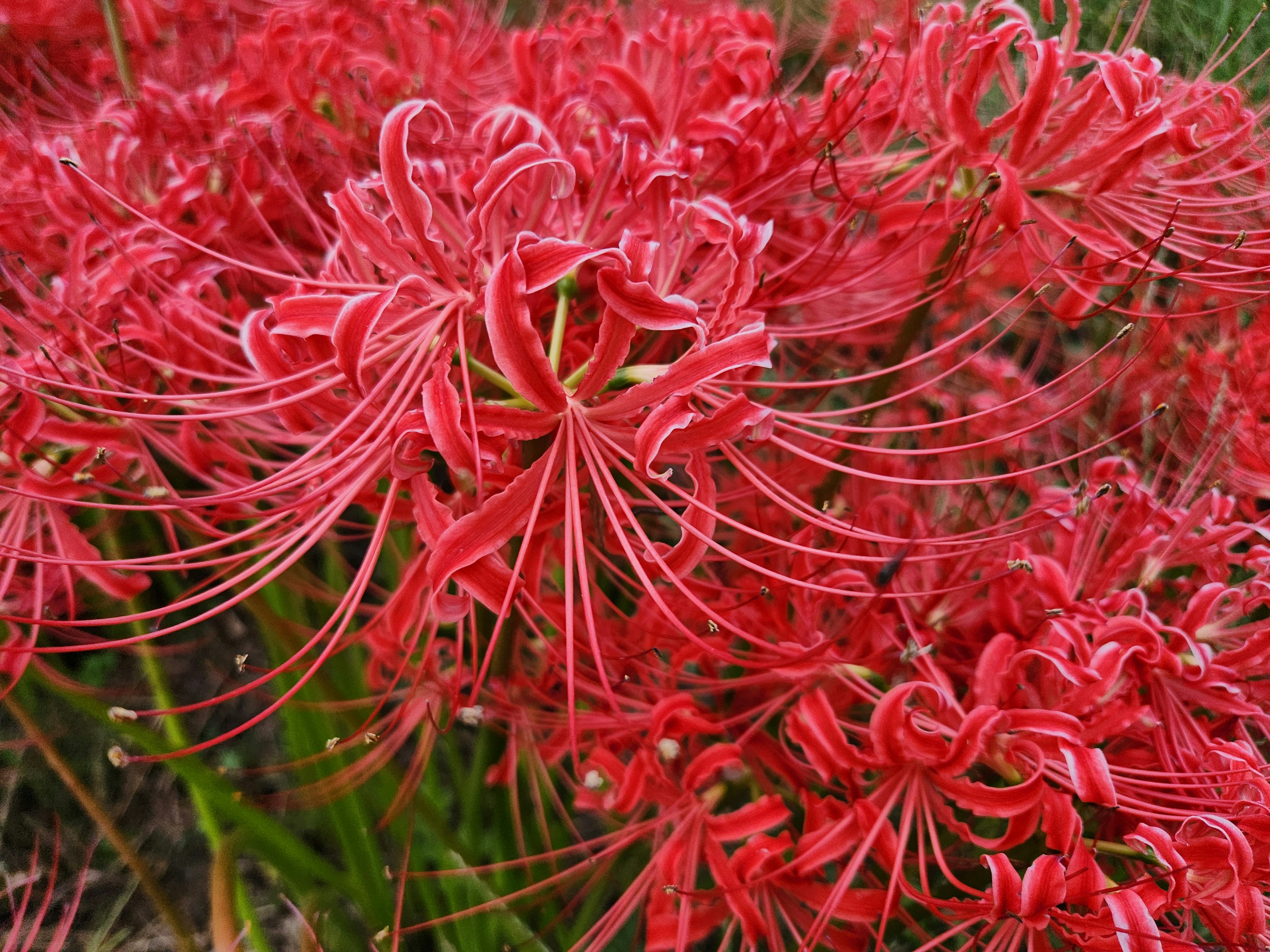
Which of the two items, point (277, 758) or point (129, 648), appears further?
point (277, 758)

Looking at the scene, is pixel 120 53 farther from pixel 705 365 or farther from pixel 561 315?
pixel 705 365

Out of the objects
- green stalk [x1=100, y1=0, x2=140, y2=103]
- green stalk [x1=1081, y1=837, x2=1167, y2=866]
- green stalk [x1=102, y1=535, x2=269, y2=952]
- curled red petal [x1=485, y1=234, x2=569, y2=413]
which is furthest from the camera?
green stalk [x1=100, y1=0, x2=140, y2=103]

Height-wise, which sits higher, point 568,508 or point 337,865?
point 568,508

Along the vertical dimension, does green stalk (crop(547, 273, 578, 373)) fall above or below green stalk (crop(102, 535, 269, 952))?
above

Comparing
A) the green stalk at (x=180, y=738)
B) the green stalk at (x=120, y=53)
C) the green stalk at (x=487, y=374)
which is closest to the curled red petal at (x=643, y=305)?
the green stalk at (x=487, y=374)

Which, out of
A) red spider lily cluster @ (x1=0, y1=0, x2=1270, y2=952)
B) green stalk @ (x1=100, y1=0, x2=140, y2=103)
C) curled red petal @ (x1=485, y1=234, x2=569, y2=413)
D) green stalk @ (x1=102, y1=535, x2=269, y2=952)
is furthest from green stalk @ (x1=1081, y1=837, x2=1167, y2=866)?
green stalk @ (x1=100, y1=0, x2=140, y2=103)

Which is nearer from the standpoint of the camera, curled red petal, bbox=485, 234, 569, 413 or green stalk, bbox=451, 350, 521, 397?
curled red petal, bbox=485, 234, 569, 413

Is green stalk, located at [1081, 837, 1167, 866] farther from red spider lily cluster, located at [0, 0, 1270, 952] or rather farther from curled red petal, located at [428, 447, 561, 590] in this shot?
curled red petal, located at [428, 447, 561, 590]

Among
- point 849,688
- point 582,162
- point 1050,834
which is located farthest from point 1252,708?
point 582,162

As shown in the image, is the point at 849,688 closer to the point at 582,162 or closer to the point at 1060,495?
the point at 1060,495
